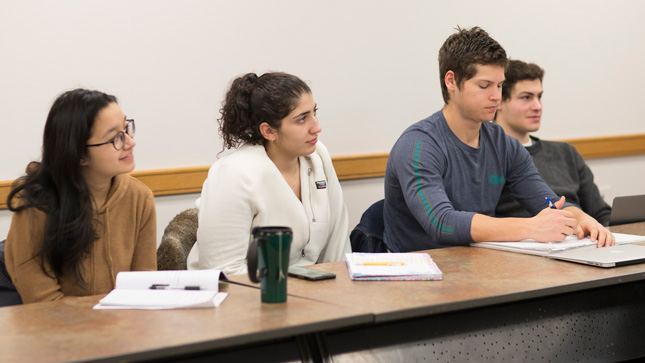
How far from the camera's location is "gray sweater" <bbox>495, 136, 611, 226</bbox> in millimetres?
3201

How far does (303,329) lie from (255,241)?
0.82 ft

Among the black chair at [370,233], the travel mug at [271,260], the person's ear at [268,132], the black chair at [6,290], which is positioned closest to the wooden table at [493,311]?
the travel mug at [271,260]

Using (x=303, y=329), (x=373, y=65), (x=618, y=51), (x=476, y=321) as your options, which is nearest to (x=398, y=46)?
(x=373, y=65)

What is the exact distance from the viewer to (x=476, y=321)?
5.98 ft

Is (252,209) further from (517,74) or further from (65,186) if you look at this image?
(517,74)

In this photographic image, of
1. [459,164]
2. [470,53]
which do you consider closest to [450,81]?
[470,53]

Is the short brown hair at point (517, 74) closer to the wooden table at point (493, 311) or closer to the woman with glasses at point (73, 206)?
the wooden table at point (493, 311)

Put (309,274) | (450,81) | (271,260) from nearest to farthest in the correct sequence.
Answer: (271,260)
(309,274)
(450,81)

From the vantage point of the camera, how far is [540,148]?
328 cm

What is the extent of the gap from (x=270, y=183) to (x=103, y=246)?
60 centimetres

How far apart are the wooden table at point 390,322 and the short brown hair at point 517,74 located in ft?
4.37

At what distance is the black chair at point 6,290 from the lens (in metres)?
1.92

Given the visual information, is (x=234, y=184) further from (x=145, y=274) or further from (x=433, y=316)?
(x=433, y=316)

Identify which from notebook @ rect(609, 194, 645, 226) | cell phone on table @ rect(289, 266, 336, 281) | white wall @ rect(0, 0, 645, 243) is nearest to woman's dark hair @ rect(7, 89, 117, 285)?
cell phone on table @ rect(289, 266, 336, 281)
